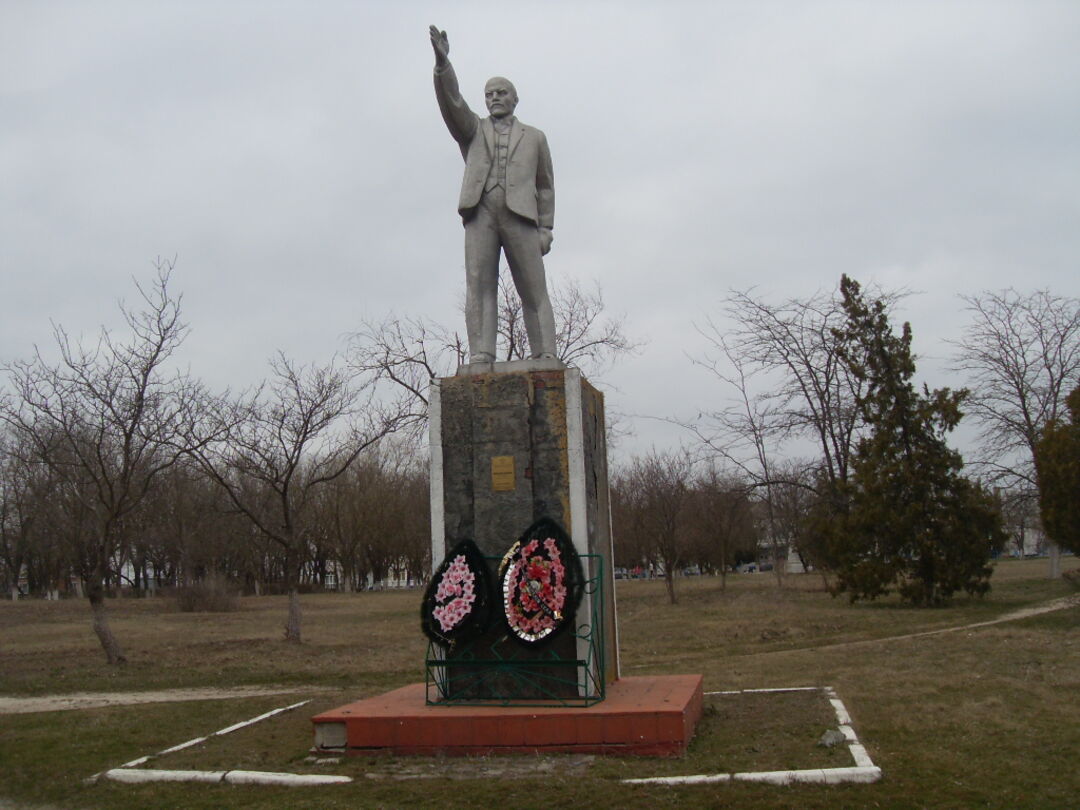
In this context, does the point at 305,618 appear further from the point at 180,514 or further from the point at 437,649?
the point at 437,649

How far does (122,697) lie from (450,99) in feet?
26.3

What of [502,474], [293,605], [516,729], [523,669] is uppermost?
[502,474]

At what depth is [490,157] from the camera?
790cm

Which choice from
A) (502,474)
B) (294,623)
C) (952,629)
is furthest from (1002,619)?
(502,474)

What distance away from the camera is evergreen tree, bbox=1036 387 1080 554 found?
1838cm

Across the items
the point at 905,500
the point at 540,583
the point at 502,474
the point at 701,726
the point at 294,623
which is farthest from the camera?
the point at 905,500

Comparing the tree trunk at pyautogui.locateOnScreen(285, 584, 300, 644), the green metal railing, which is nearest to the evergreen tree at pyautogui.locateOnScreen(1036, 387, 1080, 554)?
the tree trunk at pyautogui.locateOnScreen(285, 584, 300, 644)

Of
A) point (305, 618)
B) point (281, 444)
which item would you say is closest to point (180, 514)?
point (305, 618)

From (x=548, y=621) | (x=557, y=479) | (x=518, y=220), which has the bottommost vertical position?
(x=548, y=621)

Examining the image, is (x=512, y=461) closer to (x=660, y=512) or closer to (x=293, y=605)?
(x=293, y=605)

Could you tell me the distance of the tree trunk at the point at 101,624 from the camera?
563 inches

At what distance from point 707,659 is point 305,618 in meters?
16.0

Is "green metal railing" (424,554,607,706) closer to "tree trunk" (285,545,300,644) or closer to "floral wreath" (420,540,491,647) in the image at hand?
"floral wreath" (420,540,491,647)

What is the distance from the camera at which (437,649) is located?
712 cm
